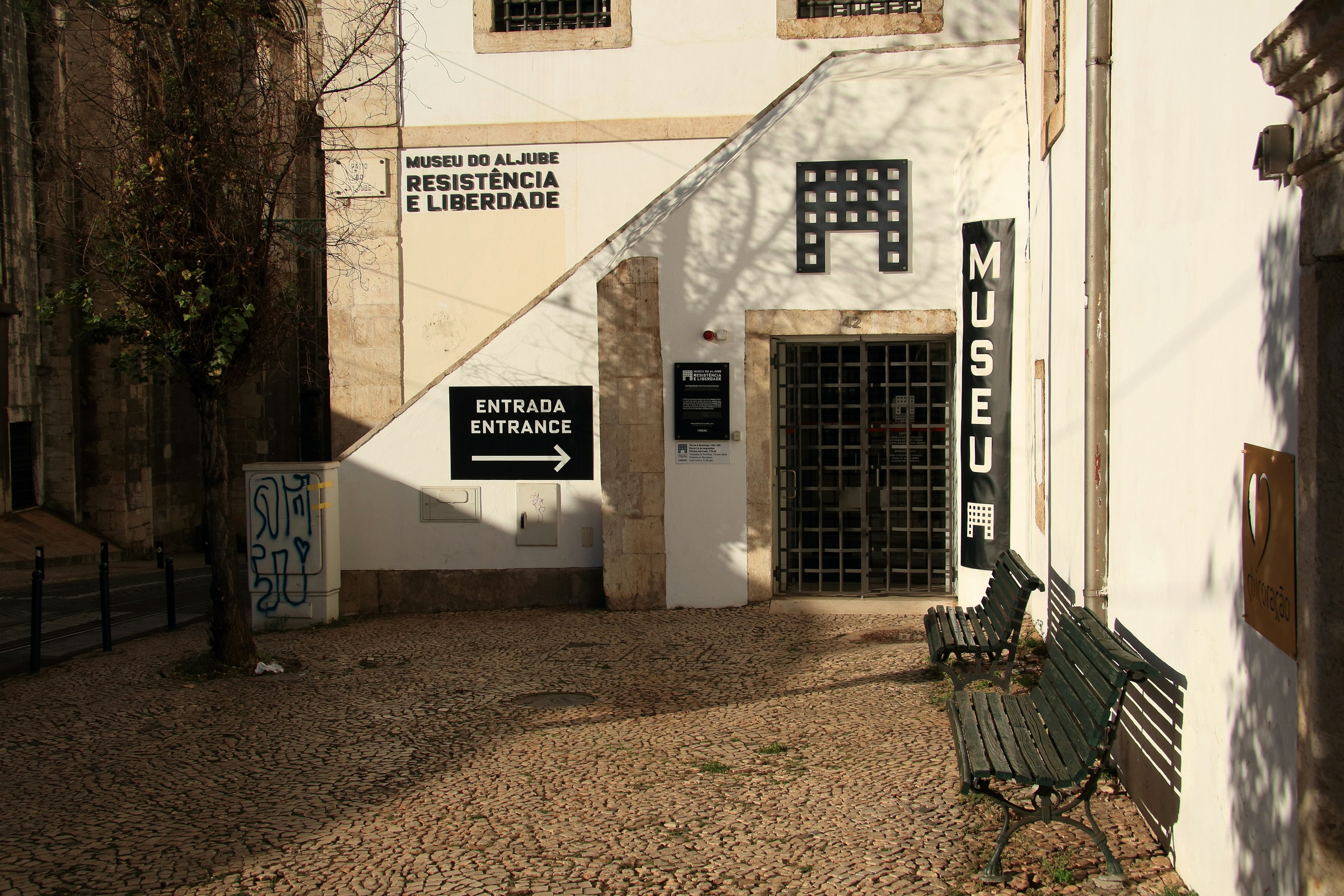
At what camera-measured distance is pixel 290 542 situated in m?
10.6

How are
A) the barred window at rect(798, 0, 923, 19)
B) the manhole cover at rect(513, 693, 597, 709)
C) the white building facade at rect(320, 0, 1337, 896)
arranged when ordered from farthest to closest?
the barred window at rect(798, 0, 923, 19)
the manhole cover at rect(513, 693, 597, 709)
the white building facade at rect(320, 0, 1337, 896)

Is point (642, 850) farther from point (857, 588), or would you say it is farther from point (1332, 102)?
point (857, 588)

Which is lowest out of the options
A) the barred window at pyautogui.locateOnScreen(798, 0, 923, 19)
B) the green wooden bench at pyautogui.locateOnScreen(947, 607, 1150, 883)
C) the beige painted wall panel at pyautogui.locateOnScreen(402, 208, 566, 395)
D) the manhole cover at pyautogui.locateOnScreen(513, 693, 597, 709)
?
the manhole cover at pyautogui.locateOnScreen(513, 693, 597, 709)

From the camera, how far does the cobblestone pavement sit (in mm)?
4750

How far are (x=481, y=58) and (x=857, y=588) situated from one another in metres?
8.41

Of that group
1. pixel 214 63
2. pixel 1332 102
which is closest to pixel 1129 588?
pixel 1332 102

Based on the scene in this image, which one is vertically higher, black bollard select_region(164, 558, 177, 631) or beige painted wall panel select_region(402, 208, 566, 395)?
beige painted wall panel select_region(402, 208, 566, 395)

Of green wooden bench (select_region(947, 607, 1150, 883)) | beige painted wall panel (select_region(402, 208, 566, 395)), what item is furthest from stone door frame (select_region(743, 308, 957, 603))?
green wooden bench (select_region(947, 607, 1150, 883))

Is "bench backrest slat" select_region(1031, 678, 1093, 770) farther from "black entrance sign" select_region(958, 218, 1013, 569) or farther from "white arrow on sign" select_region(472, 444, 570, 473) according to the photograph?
"white arrow on sign" select_region(472, 444, 570, 473)

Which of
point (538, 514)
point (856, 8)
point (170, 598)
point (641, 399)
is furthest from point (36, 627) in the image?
point (856, 8)

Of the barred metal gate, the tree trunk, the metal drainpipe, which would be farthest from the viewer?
the barred metal gate

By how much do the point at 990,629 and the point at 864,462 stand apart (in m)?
3.70

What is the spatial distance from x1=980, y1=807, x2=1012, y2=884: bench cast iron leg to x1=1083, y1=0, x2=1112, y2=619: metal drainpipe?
2.05 metres

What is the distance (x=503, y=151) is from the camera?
14.8 metres
